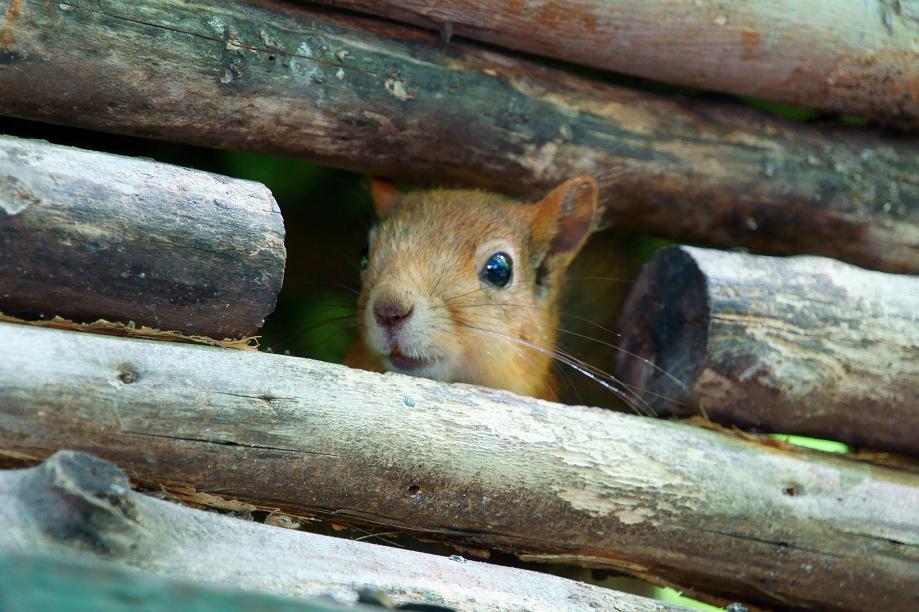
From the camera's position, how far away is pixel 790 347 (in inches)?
134

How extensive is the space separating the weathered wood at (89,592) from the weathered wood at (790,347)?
88.1 inches

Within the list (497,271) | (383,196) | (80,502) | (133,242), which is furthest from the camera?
(383,196)

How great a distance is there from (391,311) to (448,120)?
762 mm

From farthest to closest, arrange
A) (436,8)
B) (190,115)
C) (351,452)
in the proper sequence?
(436,8)
(190,115)
(351,452)

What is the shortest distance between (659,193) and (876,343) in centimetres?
108

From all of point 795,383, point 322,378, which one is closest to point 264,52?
point 322,378

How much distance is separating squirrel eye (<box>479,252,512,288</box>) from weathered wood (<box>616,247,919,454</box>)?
718 millimetres

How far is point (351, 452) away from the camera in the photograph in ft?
9.12

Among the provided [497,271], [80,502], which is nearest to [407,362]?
[497,271]

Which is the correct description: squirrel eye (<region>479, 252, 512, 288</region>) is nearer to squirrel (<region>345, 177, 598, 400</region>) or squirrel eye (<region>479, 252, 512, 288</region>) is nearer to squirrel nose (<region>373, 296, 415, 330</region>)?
squirrel (<region>345, 177, 598, 400</region>)

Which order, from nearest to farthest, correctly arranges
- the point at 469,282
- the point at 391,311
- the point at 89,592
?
the point at 89,592
the point at 391,311
the point at 469,282

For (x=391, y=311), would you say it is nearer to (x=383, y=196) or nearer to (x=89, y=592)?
(x=383, y=196)

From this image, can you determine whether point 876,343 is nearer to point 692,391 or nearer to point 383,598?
point 692,391

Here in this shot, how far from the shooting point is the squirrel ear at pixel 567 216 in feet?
12.9
